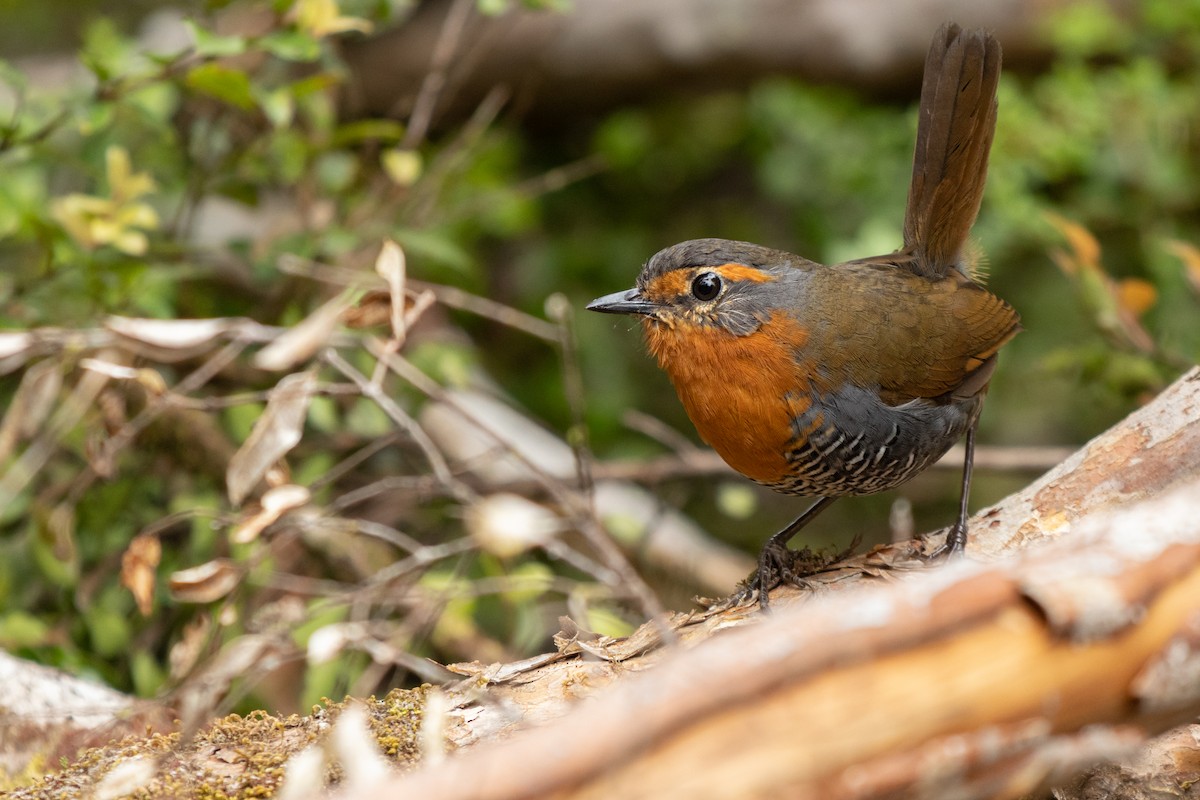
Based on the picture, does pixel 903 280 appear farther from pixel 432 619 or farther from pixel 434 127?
pixel 434 127

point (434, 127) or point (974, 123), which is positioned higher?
point (434, 127)

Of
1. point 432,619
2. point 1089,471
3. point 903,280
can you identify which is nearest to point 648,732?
point 432,619

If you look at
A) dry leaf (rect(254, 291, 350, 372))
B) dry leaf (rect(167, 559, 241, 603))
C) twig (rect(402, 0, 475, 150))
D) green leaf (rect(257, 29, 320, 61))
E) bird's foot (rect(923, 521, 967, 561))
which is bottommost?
bird's foot (rect(923, 521, 967, 561))

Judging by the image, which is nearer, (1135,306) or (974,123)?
(974,123)

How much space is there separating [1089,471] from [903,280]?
841mm

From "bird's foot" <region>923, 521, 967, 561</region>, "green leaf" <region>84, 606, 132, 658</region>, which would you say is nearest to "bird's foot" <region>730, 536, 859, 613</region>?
"bird's foot" <region>923, 521, 967, 561</region>

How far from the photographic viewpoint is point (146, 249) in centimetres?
374

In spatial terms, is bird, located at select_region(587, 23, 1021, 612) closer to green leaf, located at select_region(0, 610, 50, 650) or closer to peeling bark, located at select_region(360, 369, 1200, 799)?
peeling bark, located at select_region(360, 369, 1200, 799)

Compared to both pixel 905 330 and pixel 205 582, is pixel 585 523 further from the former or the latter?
pixel 905 330

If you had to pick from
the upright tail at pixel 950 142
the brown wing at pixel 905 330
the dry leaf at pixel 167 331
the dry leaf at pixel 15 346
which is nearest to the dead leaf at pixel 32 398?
the dry leaf at pixel 15 346

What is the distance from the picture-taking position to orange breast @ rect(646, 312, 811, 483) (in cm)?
297

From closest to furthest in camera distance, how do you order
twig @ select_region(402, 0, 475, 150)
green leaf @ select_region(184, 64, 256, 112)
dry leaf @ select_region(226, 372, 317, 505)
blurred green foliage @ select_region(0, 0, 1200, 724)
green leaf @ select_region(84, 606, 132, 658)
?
dry leaf @ select_region(226, 372, 317, 505)
green leaf @ select_region(184, 64, 256, 112)
blurred green foliage @ select_region(0, 0, 1200, 724)
green leaf @ select_region(84, 606, 132, 658)
twig @ select_region(402, 0, 475, 150)

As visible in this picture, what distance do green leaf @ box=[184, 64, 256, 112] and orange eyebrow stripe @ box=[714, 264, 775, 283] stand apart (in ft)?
4.81

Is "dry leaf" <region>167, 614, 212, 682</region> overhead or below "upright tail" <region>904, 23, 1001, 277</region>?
below
